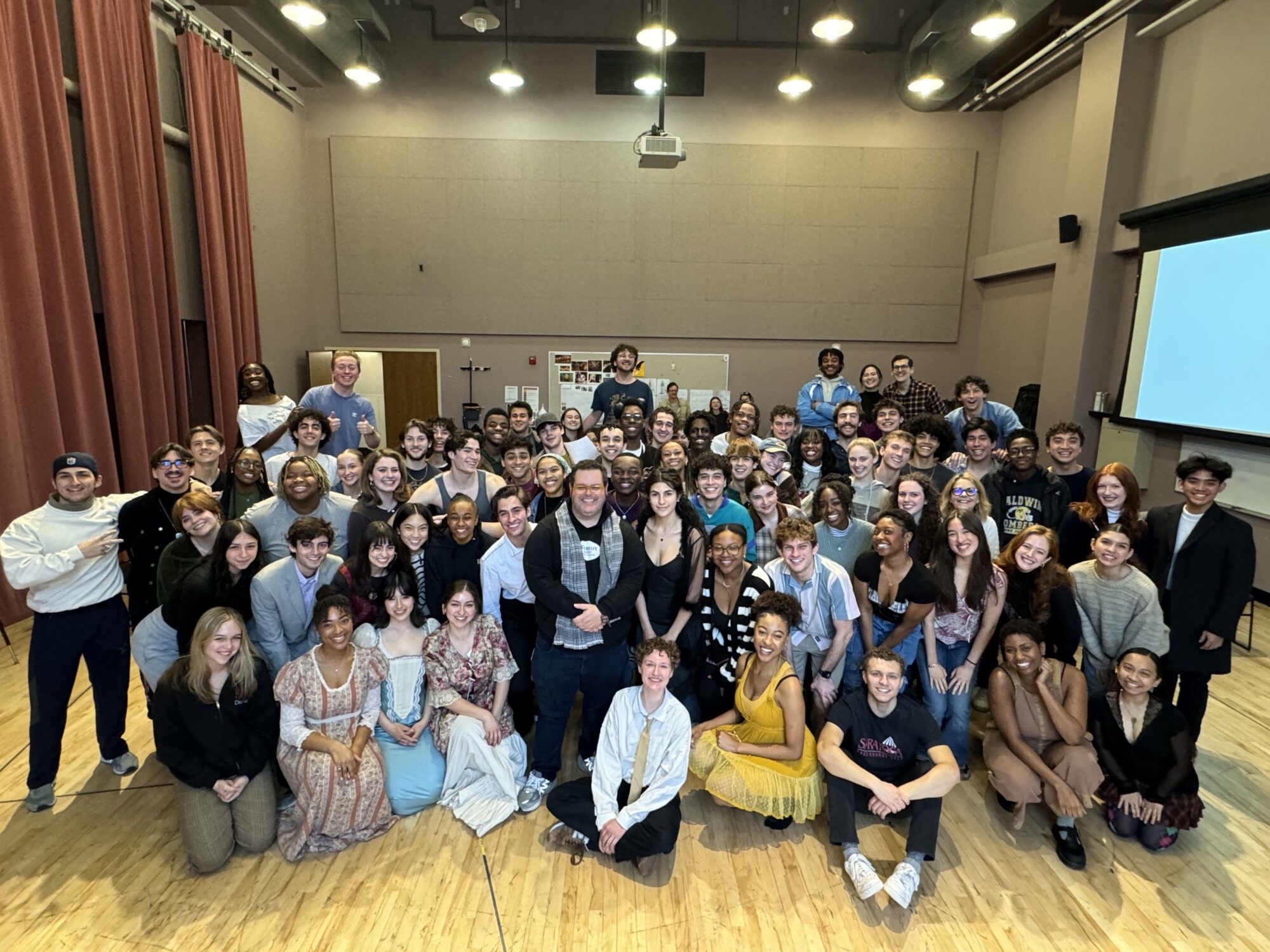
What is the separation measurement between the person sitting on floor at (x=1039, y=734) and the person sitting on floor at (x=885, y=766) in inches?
18.7

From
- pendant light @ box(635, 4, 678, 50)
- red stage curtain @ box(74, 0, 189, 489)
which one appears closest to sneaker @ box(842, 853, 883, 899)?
red stage curtain @ box(74, 0, 189, 489)

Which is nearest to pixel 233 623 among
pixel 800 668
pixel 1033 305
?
pixel 800 668

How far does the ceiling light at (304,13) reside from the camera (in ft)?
18.4

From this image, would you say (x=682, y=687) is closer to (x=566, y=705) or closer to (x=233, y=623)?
(x=566, y=705)

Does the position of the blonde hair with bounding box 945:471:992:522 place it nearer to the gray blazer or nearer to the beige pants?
the gray blazer

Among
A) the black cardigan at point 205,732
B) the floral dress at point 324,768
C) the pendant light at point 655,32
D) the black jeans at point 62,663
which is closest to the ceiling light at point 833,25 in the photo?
the pendant light at point 655,32

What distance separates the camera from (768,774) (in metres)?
2.96

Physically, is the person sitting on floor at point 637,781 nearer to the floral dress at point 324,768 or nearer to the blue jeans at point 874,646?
the floral dress at point 324,768

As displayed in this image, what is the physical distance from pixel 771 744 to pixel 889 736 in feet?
1.66

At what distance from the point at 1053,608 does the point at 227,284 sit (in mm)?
7673

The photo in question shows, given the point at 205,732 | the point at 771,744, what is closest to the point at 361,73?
the point at 205,732

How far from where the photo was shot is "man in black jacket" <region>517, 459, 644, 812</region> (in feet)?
9.87

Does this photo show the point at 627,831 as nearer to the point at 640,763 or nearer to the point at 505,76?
the point at 640,763

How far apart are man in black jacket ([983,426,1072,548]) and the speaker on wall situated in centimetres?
427
